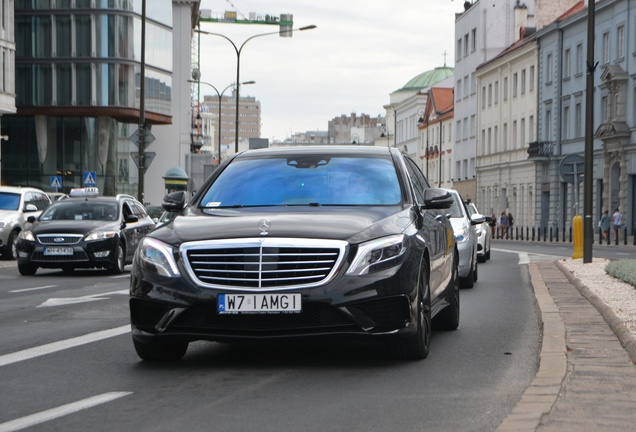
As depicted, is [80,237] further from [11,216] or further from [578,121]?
[578,121]

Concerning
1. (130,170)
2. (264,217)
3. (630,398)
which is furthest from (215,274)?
(130,170)

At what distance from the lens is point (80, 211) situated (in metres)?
24.3

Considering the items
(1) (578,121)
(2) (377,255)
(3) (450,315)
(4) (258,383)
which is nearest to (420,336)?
(2) (377,255)

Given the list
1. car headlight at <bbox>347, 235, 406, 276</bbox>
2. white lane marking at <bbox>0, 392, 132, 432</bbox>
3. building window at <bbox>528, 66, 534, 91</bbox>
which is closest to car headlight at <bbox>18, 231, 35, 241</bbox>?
car headlight at <bbox>347, 235, 406, 276</bbox>

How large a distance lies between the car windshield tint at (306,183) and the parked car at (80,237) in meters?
13.0

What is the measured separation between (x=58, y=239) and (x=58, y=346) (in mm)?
12875

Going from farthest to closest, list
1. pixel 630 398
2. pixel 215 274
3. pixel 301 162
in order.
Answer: pixel 301 162 < pixel 215 274 < pixel 630 398

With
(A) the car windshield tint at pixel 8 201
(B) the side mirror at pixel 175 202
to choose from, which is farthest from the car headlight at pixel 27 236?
(B) the side mirror at pixel 175 202

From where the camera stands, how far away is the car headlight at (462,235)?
19.5 m

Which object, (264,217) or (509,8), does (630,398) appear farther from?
(509,8)

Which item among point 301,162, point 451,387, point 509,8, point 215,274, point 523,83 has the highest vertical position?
point 509,8

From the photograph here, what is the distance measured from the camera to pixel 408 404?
7.05m

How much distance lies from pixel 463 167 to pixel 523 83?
21546mm

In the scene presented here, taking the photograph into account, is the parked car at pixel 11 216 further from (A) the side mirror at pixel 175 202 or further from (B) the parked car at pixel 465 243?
(A) the side mirror at pixel 175 202
